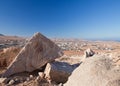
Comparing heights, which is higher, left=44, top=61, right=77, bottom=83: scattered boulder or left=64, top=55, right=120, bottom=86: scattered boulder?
left=64, top=55, right=120, bottom=86: scattered boulder

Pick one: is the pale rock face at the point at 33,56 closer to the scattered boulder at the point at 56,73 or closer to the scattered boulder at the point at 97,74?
the scattered boulder at the point at 56,73

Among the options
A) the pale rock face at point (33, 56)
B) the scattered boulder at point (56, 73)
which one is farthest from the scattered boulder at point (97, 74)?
the pale rock face at point (33, 56)

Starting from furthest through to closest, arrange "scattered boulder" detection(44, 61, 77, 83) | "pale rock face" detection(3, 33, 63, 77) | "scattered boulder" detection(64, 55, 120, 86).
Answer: "pale rock face" detection(3, 33, 63, 77)
"scattered boulder" detection(44, 61, 77, 83)
"scattered boulder" detection(64, 55, 120, 86)

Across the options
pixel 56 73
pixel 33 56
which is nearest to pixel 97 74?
pixel 56 73

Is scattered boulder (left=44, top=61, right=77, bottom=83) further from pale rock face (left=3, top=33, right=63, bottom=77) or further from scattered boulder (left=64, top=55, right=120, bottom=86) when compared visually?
scattered boulder (left=64, top=55, right=120, bottom=86)

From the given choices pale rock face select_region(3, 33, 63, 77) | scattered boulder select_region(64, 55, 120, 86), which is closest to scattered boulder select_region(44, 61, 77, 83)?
pale rock face select_region(3, 33, 63, 77)

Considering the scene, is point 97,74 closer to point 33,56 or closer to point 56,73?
point 56,73

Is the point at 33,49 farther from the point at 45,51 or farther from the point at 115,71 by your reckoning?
the point at 115,71

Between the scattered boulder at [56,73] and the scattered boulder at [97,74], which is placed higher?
the scattered boulder at [97,74]
